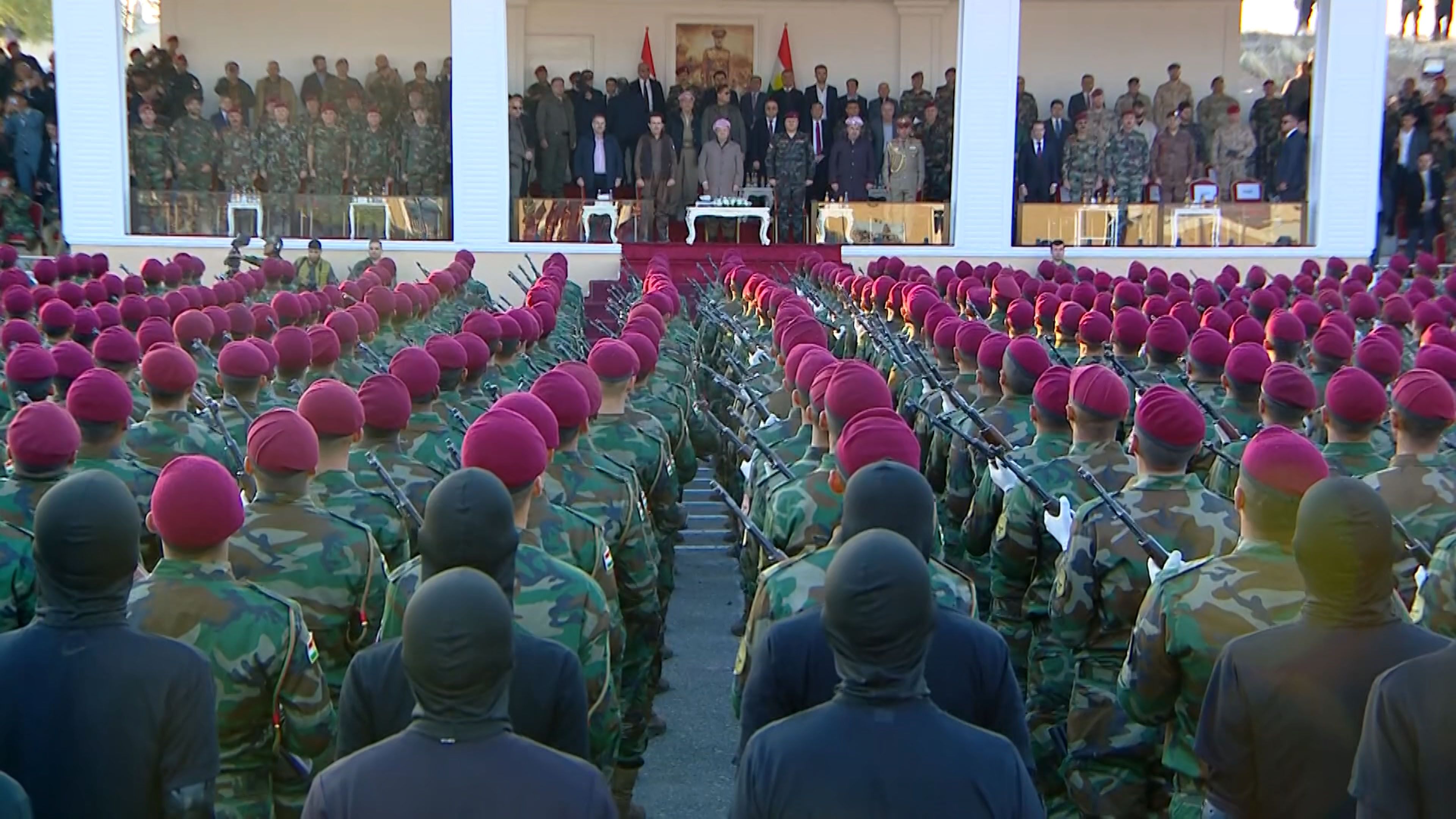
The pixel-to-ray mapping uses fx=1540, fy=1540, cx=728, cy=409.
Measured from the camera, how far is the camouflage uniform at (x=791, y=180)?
2012 centimetres

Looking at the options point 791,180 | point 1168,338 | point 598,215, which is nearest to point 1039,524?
point 1168,338

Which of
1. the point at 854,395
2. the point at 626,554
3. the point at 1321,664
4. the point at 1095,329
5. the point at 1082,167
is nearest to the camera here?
the point at 1321,664

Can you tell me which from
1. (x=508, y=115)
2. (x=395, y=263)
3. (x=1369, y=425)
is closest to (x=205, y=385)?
(x=1369, y=425)

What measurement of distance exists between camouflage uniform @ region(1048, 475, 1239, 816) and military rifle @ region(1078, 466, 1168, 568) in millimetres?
28

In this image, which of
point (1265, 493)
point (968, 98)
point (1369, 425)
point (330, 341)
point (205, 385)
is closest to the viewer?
point (1265, 493)

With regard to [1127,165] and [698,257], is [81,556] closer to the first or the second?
[698,257]

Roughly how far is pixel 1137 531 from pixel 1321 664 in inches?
45.6

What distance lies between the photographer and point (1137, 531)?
166 inches

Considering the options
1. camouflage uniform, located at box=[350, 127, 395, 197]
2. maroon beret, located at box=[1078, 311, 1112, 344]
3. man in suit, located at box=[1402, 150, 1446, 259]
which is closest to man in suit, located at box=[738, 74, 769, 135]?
camouflage uniform, located at box=[350, 127, 395, 197]

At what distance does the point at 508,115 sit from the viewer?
19.7 metres

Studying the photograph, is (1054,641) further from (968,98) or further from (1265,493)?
(968,98)

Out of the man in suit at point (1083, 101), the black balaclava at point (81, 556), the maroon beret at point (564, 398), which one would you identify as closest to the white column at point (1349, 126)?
the man in suit at point (1083, 101)

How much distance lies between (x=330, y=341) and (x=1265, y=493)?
527cm

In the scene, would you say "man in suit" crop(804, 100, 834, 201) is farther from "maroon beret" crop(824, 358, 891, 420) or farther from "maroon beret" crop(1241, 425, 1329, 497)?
"maroon beret" crop(1241, 425, 1329, 497)
